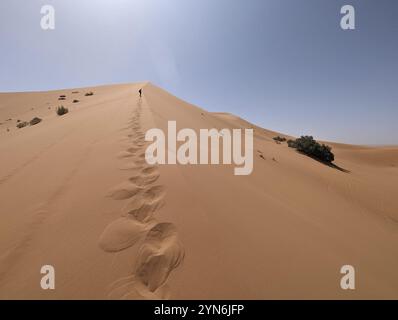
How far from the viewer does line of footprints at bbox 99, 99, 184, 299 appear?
1.57 metres

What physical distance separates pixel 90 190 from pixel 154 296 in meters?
1.97

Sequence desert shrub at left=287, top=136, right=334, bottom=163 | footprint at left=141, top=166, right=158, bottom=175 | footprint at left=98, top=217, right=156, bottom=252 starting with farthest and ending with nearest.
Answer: desert shrub at left=287, top=136, right=334, bottom=163
footprint at left=141, top=166, right=158, bottom=175
footprint at left=98, top=217, right=156, bottom=252

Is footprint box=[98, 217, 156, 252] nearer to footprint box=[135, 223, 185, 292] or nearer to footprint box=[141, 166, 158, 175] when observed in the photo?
footprint box=[135, 223, 185, 292]

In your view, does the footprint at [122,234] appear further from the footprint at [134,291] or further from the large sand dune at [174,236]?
the footprint at [134,291]

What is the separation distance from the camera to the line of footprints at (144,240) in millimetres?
1566

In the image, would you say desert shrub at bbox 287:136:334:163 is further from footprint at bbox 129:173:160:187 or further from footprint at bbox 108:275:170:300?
footprint at bbox 108:275:170:300

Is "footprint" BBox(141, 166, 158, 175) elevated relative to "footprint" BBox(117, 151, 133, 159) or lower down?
lower down

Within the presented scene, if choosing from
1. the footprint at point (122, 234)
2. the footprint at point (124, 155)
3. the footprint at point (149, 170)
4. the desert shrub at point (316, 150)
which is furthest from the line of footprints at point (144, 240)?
the desert shrub at point (316, 150)

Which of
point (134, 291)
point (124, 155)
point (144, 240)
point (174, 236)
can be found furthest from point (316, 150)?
point (134, 291)

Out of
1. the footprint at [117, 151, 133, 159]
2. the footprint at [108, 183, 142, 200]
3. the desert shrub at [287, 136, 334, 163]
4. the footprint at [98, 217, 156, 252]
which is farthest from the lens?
the desert shrub at [287, 136, 334, 163]

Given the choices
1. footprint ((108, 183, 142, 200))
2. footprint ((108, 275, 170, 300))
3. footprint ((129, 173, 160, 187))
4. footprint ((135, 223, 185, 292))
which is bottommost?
footprint ((108, 275, 170, 300))

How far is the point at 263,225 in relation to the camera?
2.49m

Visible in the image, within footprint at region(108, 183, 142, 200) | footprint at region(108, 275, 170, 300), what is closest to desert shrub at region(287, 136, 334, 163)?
footprint at region(108, 183, 142, 200)

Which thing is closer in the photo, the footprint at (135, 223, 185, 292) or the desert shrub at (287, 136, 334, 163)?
the footprint at (135, 223, 185, 292)
